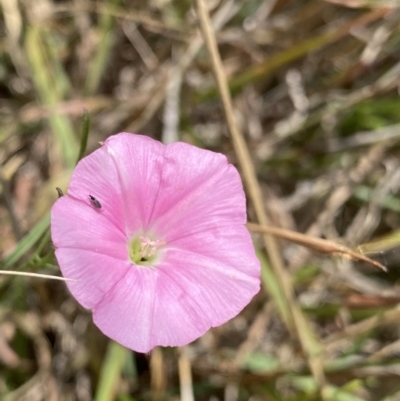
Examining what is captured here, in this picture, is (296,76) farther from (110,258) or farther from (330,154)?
(110,258)

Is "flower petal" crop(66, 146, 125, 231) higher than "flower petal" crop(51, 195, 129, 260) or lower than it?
higher

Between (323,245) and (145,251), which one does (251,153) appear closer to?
(323,245)

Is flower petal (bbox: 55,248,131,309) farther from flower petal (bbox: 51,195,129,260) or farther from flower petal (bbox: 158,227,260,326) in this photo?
flower petal (bbox: 158,227,260,326)


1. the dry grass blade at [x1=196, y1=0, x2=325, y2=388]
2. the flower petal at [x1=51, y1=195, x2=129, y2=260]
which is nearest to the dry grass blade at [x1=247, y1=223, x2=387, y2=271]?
the dry grass blade at [x1=196, y1=0, x2=325, y2=388]

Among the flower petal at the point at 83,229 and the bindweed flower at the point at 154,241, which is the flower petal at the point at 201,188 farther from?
the flower petal at the point at 83,229

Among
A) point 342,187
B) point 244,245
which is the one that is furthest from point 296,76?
point 244,245

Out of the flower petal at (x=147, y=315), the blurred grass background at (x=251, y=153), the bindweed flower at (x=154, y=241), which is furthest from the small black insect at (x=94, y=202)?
the blurred grass background at (x=251, y=153)

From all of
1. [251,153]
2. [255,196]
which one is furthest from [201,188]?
[251,153]
